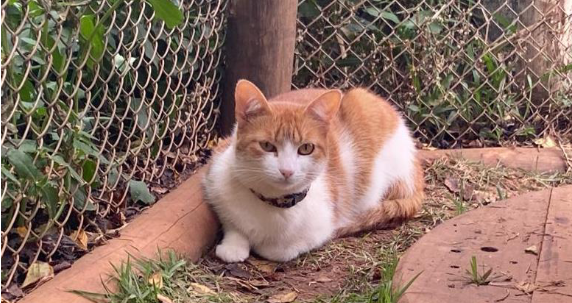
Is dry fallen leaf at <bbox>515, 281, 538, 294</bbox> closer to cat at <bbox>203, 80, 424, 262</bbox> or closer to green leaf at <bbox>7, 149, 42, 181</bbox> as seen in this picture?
cat at <bbox>203, 80, 424, 262</bbox>

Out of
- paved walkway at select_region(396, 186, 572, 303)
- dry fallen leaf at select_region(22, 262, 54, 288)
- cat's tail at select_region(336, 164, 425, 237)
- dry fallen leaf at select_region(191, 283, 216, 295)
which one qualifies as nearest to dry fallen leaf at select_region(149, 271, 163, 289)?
dry fallen leaf at select_region(191, 283, 216, 295)

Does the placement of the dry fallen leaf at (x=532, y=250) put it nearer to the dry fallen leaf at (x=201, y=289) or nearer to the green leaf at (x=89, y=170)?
the dry fallen leaf at (x=201, y=289)

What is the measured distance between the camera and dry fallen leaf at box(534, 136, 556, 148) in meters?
4.20

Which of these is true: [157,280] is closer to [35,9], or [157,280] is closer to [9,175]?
[9,175]

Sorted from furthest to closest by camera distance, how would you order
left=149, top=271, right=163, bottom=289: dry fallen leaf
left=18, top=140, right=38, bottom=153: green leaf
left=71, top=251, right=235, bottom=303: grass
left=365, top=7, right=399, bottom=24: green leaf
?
left=365, top=7, right=399, bottom=24: green leaf, left=149, top=271, right=163, bottom=289: dry fallen leaf, left=71, top=251, right=235, bottom=303: grass, left=18, top=140, right=38, bottom=153: green leaf

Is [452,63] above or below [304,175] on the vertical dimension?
above

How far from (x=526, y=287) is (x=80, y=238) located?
1.33m

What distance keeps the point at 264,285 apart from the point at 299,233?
0.90ft

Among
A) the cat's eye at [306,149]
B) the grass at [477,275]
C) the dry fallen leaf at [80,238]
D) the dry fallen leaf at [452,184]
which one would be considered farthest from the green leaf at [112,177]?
the dry fallen leaf at [452,184]

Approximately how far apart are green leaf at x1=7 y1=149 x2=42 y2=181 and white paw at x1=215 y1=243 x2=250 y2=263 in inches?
36.8

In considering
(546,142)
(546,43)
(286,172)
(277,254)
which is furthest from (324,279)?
(546,43)

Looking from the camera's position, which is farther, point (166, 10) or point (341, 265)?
point (341, 265)

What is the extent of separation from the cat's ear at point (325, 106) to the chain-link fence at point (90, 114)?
534 mm

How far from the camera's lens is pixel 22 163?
6.95 feet
